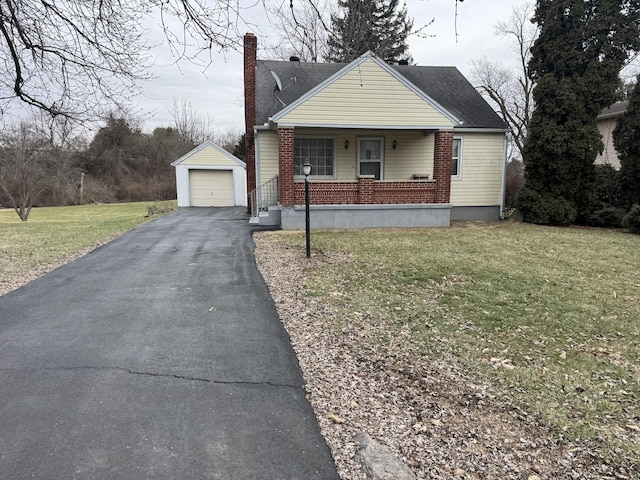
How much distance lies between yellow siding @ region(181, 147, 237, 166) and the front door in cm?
1064

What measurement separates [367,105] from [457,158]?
4.52 m

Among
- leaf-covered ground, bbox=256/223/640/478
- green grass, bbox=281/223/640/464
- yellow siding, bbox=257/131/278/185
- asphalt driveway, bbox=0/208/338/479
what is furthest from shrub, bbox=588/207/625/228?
asphalt driveway, bbox=0/208/338/479

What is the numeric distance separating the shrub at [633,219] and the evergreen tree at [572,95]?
148cm

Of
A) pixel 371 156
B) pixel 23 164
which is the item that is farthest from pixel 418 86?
pixel 23 164

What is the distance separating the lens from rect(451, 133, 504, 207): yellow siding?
14.0 metres

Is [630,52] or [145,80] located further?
[630,52]

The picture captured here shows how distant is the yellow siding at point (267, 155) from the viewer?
43.3 feet

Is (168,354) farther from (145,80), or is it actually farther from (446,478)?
(145,80)

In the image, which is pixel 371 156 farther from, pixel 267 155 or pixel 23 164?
pixel 23 164

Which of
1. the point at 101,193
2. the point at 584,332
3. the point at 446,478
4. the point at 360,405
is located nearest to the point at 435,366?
the point at 360,405

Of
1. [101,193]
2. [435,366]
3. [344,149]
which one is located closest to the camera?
[435,366]

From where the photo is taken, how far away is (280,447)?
7.84ft

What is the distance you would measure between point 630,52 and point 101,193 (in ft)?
123

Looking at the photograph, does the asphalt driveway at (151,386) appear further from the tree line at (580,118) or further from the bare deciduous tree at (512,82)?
the bare deciduous tree at (512,82)
